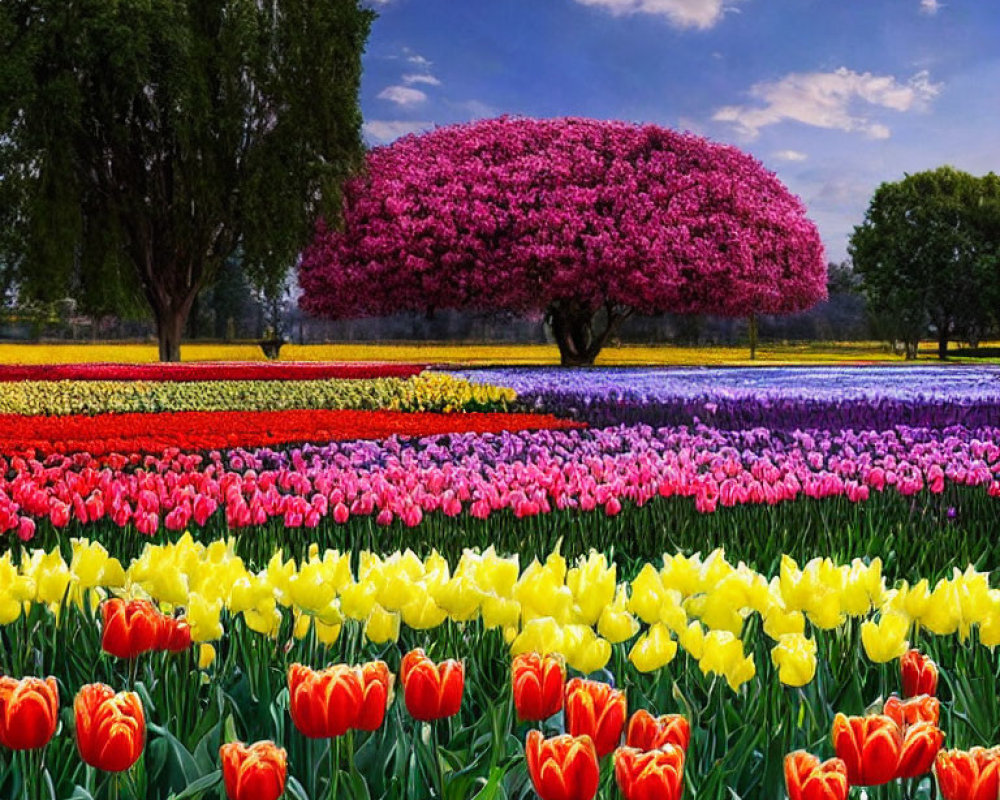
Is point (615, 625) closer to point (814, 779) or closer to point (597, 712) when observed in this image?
point (597, 712)

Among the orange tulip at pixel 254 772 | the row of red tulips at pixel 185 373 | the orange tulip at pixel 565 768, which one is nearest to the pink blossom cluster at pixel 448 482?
the orange tulip at pixel 254 772

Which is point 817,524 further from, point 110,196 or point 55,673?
point 110,196

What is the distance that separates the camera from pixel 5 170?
86.2 feet

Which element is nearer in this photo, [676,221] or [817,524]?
[817,524]

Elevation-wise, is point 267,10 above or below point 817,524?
above

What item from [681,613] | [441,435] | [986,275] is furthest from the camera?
[986,275]

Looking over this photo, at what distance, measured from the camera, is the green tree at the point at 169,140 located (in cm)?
2517

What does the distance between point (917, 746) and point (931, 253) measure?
47.5m

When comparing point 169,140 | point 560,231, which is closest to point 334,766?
point 560,231

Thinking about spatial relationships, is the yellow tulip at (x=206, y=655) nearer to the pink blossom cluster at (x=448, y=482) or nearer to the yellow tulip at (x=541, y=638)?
the yellow tulip at (x=541, y=638)

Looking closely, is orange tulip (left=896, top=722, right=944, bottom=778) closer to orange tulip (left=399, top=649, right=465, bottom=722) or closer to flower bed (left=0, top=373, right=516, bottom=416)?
orange tulip (left=399, top=649, right=465, bottom=722)

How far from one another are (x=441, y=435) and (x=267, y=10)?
22.5 metres

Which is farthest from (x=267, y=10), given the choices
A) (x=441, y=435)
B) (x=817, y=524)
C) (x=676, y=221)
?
(x=817, y=524)

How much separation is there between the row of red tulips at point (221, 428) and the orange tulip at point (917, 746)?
6.66 m
